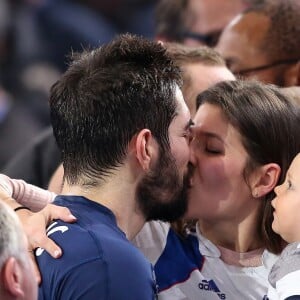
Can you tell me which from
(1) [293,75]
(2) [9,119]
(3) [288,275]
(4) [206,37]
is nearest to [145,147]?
(3) [288,275]

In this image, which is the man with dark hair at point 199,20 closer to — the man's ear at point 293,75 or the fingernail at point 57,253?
the man's ear at point 293,75

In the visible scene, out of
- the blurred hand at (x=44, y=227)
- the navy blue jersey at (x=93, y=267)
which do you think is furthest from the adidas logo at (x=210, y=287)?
the blurred hand at (x=44, y=227)

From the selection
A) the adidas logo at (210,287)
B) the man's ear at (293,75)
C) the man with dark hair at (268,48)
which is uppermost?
the man with dark hair at (268,48)

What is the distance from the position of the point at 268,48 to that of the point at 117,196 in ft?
4.06

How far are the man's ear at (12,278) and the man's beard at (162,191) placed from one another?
59 cm

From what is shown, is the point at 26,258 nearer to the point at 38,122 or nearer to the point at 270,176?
the point at 270,176

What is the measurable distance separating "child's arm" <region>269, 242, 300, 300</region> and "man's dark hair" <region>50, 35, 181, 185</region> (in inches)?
15.5

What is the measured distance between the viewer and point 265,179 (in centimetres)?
228

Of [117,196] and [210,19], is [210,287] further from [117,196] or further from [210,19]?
[210,19]

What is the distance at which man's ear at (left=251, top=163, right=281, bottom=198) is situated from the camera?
2262mm

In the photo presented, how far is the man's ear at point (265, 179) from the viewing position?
7.42 ft

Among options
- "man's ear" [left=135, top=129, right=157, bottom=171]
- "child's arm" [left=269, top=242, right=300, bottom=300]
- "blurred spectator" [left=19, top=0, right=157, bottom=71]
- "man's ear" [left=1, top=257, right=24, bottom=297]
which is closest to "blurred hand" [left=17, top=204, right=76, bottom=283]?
"man's ear" [left=135, top=129, right=157, bottom=171]

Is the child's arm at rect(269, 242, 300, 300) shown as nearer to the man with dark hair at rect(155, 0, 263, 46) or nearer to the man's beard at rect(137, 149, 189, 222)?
the man's beard at rect(137, 149, 189, 222)

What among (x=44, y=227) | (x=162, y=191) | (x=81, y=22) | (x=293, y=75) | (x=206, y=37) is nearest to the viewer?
(x=44, y=227)
